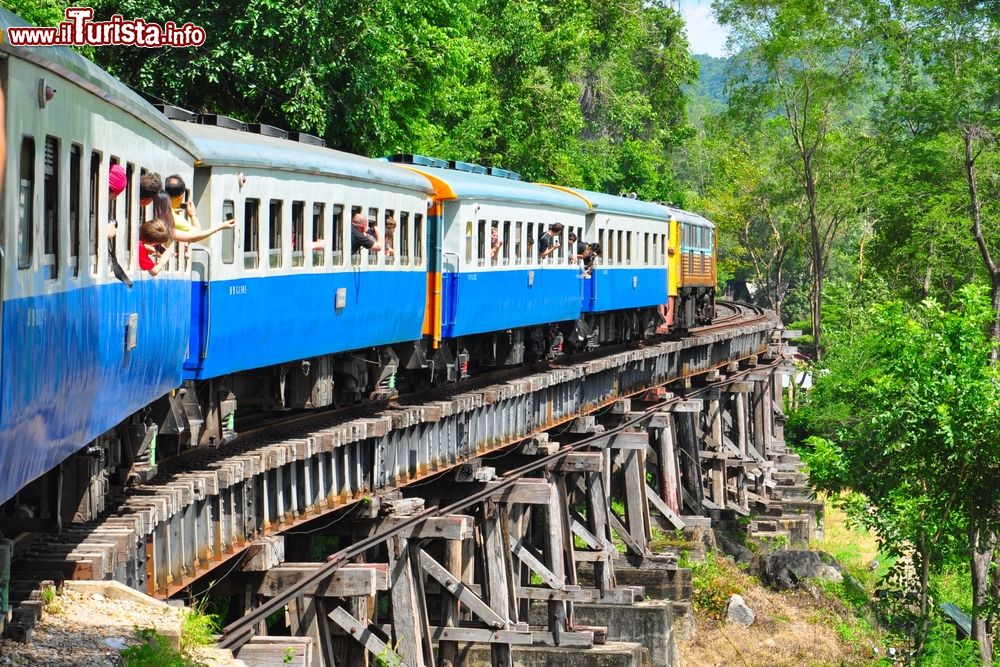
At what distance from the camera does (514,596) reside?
18906 millimetres

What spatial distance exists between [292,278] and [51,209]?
21.2 ft

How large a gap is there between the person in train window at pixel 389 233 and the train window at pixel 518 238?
189 inches

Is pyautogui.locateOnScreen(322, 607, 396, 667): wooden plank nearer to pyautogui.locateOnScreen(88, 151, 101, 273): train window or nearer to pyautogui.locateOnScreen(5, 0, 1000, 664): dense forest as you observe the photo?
pyautogui.locateOnScreen(5, 0, 1000, 664): dense forest

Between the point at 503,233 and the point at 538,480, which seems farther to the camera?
the point at 503,233

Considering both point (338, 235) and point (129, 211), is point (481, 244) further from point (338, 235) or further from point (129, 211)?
point (129, 211)

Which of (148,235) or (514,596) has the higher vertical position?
(148,235)

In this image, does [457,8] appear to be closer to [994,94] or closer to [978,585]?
[978,585]

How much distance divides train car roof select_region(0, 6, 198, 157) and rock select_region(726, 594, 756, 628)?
1920cm

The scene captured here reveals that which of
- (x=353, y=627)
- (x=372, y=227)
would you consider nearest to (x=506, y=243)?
(x=372, y=227)

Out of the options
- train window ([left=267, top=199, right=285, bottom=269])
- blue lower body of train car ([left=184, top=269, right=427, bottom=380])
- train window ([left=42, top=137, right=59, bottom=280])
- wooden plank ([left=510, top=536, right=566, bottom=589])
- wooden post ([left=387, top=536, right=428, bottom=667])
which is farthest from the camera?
wooden plank ([left=510, top=536, right=566, bottom=589])

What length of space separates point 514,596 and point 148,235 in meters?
10.6

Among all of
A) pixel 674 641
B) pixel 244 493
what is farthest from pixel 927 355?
pixel 244 493

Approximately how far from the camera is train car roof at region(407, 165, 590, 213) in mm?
18281

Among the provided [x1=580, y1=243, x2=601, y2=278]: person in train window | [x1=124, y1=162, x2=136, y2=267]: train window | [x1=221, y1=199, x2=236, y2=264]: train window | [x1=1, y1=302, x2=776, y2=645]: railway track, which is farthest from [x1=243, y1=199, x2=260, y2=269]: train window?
[x1=580, y1=243, x2=601, y2=278]: person in train window
